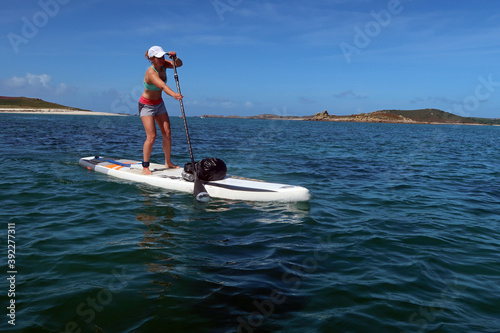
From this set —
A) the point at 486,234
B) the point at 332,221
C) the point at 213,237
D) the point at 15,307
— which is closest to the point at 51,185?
the point at 213,237

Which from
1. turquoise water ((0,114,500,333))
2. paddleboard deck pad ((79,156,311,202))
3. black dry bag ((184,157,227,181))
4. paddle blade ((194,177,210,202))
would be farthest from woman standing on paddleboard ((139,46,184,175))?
paddle blade ((194,177,210,202))

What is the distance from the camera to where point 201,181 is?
851 centimetres

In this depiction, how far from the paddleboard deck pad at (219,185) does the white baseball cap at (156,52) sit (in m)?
3.12

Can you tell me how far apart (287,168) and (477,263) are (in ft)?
29.0

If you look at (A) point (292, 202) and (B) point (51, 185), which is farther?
(B) point (51, 185)

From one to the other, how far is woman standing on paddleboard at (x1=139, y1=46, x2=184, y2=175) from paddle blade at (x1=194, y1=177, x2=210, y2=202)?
1.95 metres

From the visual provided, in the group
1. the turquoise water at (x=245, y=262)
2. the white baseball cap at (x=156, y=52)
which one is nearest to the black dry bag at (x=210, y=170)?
the turquoise water at (x=245, y=262)

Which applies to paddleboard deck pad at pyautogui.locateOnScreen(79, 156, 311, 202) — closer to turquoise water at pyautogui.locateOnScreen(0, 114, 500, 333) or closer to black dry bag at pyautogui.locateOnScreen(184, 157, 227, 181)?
black dry bag at pyautogui.locateOnScreen(184, 157, 227, 181)

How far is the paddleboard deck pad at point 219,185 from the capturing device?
308 inches

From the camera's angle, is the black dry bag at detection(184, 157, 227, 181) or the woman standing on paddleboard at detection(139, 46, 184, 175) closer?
the black dry bag at detection(184, 157, 227, 181)

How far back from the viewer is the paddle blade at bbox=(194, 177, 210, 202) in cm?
775

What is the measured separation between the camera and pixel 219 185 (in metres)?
8.32

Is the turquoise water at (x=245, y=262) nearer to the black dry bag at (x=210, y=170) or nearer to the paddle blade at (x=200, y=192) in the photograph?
the paddle blade at (x=200, y=192)

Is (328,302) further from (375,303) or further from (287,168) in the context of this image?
(287,168)
